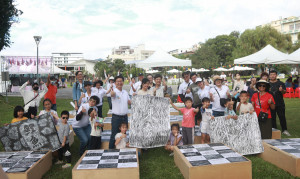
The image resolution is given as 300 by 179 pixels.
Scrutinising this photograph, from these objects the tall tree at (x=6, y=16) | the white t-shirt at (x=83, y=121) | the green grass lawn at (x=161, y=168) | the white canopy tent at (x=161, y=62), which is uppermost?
the tall tree at (x=6, y=16)

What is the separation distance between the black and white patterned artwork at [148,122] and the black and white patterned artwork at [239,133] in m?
1.16

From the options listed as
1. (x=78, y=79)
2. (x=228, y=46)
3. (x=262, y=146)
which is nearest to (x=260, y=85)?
(x=262, y=146)

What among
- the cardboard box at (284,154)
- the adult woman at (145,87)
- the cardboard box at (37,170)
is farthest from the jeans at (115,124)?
the cardboard box at (284,154)

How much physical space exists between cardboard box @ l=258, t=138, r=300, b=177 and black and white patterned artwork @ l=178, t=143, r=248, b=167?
965 millimetres

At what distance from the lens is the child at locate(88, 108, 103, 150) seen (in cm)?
551

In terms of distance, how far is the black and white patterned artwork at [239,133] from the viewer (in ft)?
17.9

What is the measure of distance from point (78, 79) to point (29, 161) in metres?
3.20

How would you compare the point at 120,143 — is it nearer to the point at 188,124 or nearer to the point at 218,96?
the point at 188,124

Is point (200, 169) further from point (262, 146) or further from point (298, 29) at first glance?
point (298, 29)

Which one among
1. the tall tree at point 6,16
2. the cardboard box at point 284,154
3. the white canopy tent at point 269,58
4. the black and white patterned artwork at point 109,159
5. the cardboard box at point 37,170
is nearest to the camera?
the cardboard box at point 37,170

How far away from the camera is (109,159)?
15.1 ft

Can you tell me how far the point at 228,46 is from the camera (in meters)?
71.4

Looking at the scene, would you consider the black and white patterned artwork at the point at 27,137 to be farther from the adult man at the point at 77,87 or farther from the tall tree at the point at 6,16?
the tall tree at the point at 6,16

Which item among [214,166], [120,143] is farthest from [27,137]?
[214,166]
